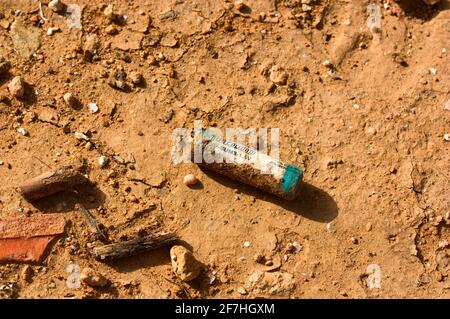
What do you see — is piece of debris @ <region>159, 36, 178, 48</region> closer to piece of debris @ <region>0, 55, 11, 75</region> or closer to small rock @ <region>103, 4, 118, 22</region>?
small rock @ <region>103, 4, 118, 22</region>

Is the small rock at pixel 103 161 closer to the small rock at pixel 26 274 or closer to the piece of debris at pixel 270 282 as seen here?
the small rock at pixel 26 274

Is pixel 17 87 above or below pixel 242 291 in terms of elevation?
above

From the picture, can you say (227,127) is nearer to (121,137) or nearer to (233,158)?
(233,158)

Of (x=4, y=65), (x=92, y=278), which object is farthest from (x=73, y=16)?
(x=92, y=278)

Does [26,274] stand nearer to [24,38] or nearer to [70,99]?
[70,99]

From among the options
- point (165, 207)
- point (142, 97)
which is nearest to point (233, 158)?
point (165, 207)

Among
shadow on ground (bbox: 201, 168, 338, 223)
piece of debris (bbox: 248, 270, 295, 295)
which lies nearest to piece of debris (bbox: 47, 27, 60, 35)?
shadow on ground (bbox: 201, 168, 338, 223)
